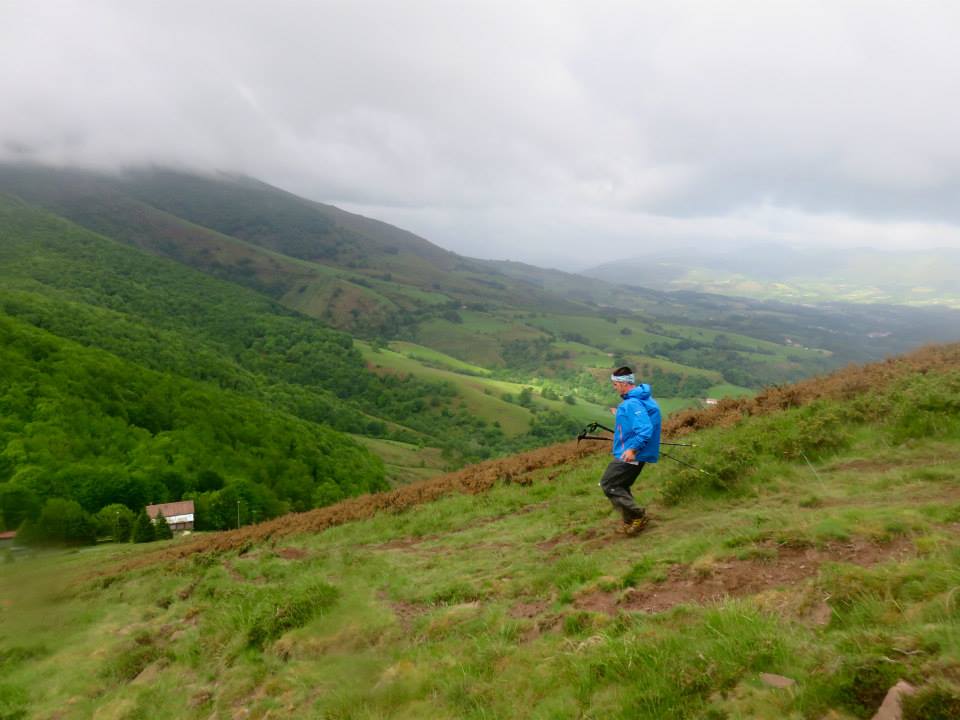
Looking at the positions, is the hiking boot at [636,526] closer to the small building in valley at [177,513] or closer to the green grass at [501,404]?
the small building in valley at [177,513]

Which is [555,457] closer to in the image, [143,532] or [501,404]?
[143,532]

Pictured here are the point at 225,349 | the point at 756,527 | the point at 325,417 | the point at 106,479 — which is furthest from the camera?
the point at 225,349

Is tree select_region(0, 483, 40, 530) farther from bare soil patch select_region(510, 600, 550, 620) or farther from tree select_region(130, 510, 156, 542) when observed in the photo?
bare soil patch select_region(510, 600, 550, 620)

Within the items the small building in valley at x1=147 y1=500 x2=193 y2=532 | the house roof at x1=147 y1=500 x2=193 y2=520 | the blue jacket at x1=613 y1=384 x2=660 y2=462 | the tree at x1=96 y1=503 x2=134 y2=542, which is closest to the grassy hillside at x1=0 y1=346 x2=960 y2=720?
the blue jacket at x1=613 y1=384 x2=660 y2=462

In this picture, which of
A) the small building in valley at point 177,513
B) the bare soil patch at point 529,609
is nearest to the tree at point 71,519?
the small building in valley at point 177,513

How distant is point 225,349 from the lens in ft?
643

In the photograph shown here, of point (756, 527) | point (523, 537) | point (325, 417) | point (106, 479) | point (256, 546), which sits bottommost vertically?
point (325, 417)

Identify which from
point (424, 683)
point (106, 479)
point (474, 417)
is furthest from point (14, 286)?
point (424, 683)

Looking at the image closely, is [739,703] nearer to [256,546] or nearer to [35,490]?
[256,546]

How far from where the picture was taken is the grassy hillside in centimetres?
423

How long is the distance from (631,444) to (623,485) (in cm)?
87

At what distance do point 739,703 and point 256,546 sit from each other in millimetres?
15500

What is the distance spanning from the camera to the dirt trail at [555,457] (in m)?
15.4

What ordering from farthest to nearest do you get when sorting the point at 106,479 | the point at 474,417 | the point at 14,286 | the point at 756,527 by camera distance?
1. the point at 14,286
2. the point at 474,417
3. the point at 106,479
4. the point at 756,527
